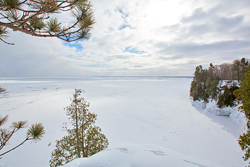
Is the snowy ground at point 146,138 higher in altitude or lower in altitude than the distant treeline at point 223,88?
lower

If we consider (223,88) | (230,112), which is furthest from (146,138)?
(223,88)

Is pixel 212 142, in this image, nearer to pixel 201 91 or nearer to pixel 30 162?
pixel 30 162

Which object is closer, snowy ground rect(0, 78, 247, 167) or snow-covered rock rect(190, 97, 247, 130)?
snowy ground rect(0, 78, 247, 167)

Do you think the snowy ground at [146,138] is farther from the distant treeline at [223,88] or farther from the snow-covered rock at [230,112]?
the distant treeline at [223,88]

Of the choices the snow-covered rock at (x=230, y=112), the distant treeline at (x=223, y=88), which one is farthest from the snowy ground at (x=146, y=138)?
the distant treeline at (x=223, y=88)

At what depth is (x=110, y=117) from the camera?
13.8 metres

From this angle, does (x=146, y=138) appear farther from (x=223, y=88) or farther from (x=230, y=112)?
(x=223, y=88)

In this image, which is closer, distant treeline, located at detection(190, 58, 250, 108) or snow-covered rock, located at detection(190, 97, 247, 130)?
snow-covered rock, located at detection(190, 97, 247, 130)

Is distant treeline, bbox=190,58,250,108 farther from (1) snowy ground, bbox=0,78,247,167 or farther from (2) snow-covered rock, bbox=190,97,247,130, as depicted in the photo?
(1) snowy ground, bbox=0,78,247,167

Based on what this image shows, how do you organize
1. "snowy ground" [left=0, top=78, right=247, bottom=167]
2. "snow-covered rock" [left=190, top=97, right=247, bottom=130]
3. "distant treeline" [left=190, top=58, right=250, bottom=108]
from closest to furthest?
"snowy ground" [left=0, top=78, right=247, bottom=167] < "snow-covered rock" [left=190, top=97, right=247, bottom=130] < "distant treeline" [left=190, top=58, right=250, bottom=108]

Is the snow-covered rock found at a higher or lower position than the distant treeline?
lower

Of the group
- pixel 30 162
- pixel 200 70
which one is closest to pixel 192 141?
pixel 30 162

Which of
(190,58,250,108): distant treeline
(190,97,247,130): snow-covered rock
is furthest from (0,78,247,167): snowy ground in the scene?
(190,58,250,108): distant treeline

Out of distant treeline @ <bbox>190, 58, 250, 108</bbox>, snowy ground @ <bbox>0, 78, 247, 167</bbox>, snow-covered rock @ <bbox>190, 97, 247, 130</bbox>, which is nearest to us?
snowy ground @ <bbox>0, 78, 247, 167</bbox>
